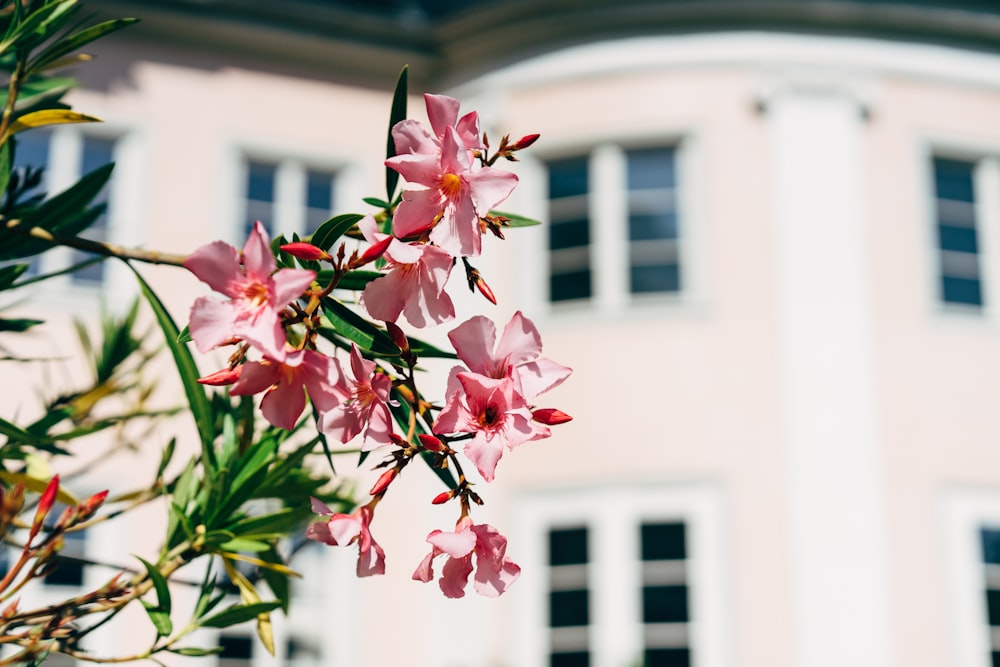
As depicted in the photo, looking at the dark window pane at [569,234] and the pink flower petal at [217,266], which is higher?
the dark window pane at [569,234]

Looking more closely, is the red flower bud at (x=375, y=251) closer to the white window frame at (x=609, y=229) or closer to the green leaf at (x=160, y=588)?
the green leaf at (x=160, y=588)

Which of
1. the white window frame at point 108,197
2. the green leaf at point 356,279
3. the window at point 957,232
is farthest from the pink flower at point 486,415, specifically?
the window at point 957,232

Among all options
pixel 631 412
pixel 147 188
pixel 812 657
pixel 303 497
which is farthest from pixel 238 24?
pixel 303 497

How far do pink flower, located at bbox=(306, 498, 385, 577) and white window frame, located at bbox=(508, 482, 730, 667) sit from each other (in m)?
8.04

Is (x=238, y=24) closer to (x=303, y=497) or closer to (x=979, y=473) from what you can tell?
(x=979, y=473)

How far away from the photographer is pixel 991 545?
31.9 feet

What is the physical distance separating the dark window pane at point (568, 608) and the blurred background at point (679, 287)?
17mm

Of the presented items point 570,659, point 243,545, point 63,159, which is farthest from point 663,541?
point 243,545

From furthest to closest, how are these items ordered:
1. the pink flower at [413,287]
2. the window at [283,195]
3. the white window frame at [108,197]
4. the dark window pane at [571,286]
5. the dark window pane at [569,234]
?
the window at [283,195] < the dark window pane at [569,234] < the dark window pane at [571,286] < the white window frame at [108,197] < the pink flower at [413,287]

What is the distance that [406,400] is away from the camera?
1508mm

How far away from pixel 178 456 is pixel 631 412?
3.48 meters

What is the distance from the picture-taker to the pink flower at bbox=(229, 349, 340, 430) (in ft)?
4.35

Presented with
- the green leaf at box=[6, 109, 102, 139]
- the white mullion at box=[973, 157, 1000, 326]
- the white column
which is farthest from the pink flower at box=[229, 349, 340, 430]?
the white mullion at box=[973, 157, 1000, 326]

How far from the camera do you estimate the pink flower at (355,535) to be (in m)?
1.45
